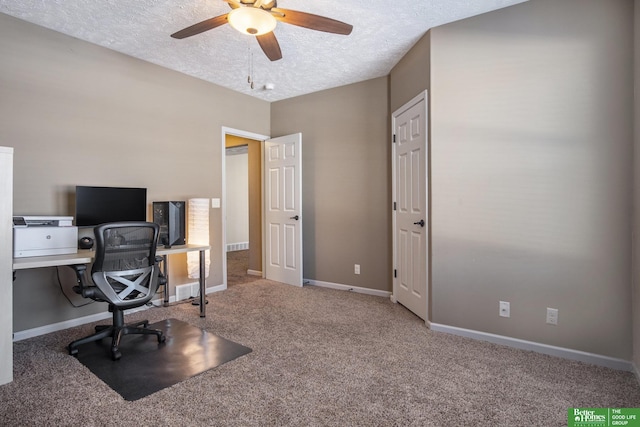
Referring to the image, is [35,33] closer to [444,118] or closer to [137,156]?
[137,156]

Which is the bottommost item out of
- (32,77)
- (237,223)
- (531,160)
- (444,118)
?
(237,223)

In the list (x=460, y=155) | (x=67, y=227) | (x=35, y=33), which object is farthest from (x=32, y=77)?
(x=460, y=155)

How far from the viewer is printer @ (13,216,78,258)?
2443 millimetres

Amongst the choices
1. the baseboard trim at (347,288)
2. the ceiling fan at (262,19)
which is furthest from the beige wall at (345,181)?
the ceiling fan at (262,19)

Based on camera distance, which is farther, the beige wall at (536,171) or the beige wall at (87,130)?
the beige wall at (87,130)

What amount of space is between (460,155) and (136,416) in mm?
2934

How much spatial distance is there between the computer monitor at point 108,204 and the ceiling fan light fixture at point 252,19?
83.2 inches

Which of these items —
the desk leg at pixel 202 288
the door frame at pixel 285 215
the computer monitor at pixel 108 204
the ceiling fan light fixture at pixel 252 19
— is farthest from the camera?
the door frame at pixel 285 215

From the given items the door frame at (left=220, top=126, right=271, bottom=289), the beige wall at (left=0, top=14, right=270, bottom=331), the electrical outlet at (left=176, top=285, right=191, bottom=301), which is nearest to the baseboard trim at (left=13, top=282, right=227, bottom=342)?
the beige wall at (left=0, top=14, right=270, bottom=331)

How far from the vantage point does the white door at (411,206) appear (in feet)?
10.6

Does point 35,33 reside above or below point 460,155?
above

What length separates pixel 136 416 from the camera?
182 cm

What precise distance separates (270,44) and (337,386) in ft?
7.89

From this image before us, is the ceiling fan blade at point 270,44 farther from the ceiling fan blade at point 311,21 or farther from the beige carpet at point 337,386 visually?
the beige carpet at point 337,386
